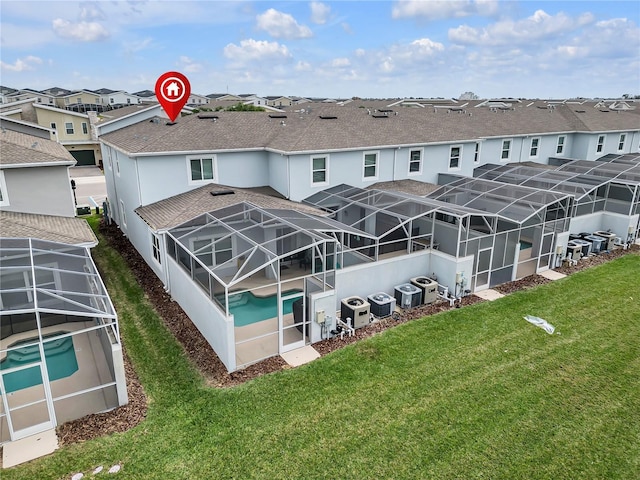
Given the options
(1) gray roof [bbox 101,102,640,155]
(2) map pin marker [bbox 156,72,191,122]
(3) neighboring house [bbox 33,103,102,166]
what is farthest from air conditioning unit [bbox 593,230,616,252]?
(3) neighboring house [bbox 33,103,102,166]

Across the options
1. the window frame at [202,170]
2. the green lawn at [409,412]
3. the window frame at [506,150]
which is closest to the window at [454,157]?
the window frame at [506,150]

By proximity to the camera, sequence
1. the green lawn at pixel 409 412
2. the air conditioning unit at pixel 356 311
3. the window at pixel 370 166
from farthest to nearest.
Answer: the window at pixel 370 166, the air conditioning unit at pixel 356 311, the green lawn at pixel 409 412

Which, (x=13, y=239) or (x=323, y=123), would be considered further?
(x=323, y=123)

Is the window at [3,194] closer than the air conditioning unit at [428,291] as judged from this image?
Yes

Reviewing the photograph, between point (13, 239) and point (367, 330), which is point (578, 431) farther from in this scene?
point (13, 239)

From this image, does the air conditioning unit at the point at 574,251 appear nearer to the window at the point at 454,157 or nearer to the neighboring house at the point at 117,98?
the window at the point at 454,157

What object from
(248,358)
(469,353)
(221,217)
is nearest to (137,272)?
(221,217)

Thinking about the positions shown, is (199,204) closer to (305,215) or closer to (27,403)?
(305,215)

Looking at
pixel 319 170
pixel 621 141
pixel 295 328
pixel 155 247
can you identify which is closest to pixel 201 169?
pixel 155 247
